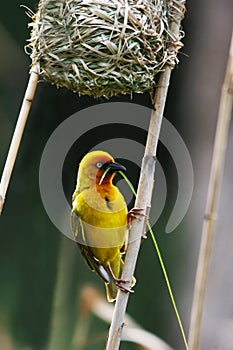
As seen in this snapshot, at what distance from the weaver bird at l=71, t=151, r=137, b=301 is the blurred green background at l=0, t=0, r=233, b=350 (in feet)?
4.61

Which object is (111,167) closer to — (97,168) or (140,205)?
(97,168)

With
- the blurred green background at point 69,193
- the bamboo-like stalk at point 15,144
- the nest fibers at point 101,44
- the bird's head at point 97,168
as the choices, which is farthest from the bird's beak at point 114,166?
the blurred green background at point 69,193

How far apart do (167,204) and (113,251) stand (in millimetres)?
2242

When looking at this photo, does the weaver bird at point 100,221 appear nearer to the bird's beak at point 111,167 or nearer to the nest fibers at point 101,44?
the bird's beak at point 111,167

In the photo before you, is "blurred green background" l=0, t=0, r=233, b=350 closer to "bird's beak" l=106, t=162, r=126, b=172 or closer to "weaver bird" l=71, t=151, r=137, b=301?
"weaver bird" l=71, t=151, r=137, b=301

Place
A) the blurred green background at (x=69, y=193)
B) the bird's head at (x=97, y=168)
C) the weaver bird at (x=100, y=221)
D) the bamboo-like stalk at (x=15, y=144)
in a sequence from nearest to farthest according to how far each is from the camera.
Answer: the bamboo-like stalk at (x=15, y=144), the bird's head at (x=97, y=168), the weaver bird at (x=100, y=221), the blurred green background at (x=69, y=193)

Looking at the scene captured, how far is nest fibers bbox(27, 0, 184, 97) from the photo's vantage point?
219 cm

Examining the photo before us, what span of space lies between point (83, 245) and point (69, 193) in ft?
7.03

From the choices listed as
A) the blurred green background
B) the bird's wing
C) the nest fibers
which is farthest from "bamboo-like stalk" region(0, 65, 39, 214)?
the blurred green background

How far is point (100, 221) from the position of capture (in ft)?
8.31

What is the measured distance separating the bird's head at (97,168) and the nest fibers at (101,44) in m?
0.23

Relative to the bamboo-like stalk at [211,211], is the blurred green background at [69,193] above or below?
above

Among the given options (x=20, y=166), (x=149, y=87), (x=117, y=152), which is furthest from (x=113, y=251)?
(x=20, y=166)

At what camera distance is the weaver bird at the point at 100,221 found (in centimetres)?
245
